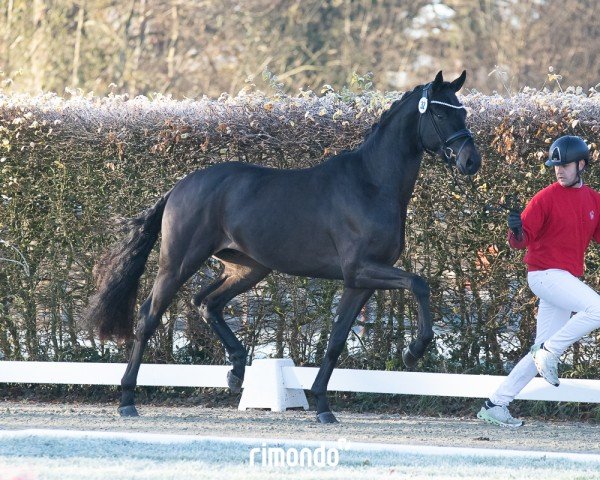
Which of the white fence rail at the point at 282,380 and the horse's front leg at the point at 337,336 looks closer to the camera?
the horse's front leg at the point at 337,336

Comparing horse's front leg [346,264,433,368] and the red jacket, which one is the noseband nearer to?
the red jacket

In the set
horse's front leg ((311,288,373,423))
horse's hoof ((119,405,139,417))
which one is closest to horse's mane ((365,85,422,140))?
horse's front leg ((311,288,373,423))

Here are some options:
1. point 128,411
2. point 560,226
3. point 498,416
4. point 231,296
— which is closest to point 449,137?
point 560,226

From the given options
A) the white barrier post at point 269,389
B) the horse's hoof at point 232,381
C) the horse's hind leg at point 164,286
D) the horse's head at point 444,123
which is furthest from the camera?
the white barrier post at point 269,389

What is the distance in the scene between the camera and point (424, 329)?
23.4 feet

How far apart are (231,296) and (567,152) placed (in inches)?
107

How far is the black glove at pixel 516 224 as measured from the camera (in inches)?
272

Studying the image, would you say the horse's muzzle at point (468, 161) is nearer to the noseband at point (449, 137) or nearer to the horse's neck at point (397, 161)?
the noseband at point (449, 137)

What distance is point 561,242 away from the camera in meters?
7.05

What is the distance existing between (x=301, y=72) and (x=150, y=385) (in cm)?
1548

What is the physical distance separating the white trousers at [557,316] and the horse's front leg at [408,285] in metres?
0.65

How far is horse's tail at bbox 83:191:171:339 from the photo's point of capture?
8367 millimetres

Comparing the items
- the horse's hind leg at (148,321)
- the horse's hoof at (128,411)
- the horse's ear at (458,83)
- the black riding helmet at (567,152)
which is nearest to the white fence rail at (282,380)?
the horse's hind leg at (148,321)

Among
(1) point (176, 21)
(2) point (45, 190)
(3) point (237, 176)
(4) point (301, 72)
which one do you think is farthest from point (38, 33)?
(3) point (237, 176)
